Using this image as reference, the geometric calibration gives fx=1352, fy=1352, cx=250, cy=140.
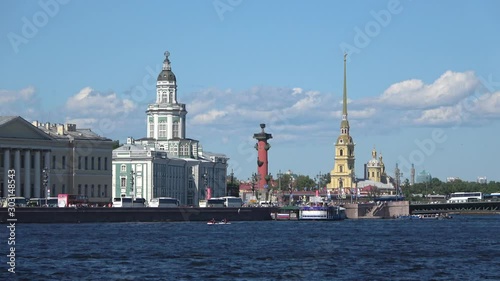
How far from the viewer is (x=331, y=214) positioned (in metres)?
149

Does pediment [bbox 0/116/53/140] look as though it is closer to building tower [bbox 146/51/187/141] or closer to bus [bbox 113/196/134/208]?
bus [bbox 113/196/134/208]

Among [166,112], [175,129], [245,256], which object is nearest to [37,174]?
[166,112]

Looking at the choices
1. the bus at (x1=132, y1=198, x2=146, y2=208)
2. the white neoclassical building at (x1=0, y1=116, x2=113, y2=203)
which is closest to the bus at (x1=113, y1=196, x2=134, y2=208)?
the bus at (x1=132, y1=198, x2=146, y2=208)

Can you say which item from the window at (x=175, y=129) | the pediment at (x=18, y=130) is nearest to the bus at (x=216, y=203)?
the pediment at (x=18, y=130)

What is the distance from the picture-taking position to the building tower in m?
179

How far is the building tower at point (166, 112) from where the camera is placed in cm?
17875

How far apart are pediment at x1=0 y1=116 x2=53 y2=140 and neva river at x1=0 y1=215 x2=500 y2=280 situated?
34901mm

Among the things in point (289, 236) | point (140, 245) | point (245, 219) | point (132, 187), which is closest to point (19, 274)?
point (140, 245)

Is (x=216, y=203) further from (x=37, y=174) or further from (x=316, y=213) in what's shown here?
(x=37, y=174)

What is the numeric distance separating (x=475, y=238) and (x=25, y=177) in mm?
55566

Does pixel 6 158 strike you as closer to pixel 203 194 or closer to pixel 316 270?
pixel 203 194

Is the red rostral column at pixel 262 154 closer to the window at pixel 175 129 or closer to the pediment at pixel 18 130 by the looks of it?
the window at pixel 175 129

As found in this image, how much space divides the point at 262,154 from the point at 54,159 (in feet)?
158

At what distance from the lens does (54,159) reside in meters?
139
